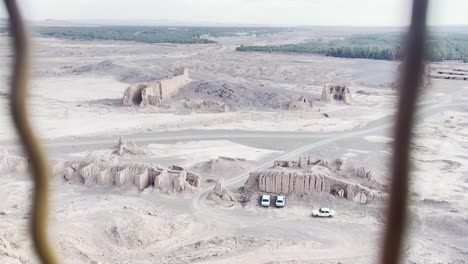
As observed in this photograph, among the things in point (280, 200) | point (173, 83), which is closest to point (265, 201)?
point (280, 200)

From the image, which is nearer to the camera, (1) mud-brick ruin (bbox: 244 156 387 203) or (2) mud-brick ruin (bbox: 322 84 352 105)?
(1) mud-brick ruin (bbox: 244 156 387 203)

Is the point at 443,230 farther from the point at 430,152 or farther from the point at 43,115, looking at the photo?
the point at 43,115

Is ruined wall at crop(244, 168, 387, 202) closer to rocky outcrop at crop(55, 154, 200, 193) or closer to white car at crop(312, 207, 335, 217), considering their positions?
white car at crop(312, 207, 335, 217)

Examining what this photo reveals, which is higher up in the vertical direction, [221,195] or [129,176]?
[129,176]

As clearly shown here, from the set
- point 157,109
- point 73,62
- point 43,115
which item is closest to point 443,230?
point 157,109

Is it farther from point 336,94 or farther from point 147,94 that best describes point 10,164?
point 336,94

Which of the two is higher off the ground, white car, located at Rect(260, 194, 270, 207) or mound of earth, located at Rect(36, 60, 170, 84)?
mound of earth, located at Rect(36, 60, 170, 84)

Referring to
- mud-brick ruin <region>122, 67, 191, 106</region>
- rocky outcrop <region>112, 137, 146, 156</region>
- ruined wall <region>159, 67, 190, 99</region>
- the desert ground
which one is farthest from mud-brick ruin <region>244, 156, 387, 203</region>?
ruined wall <region>159, 67, 190, 99</region>
